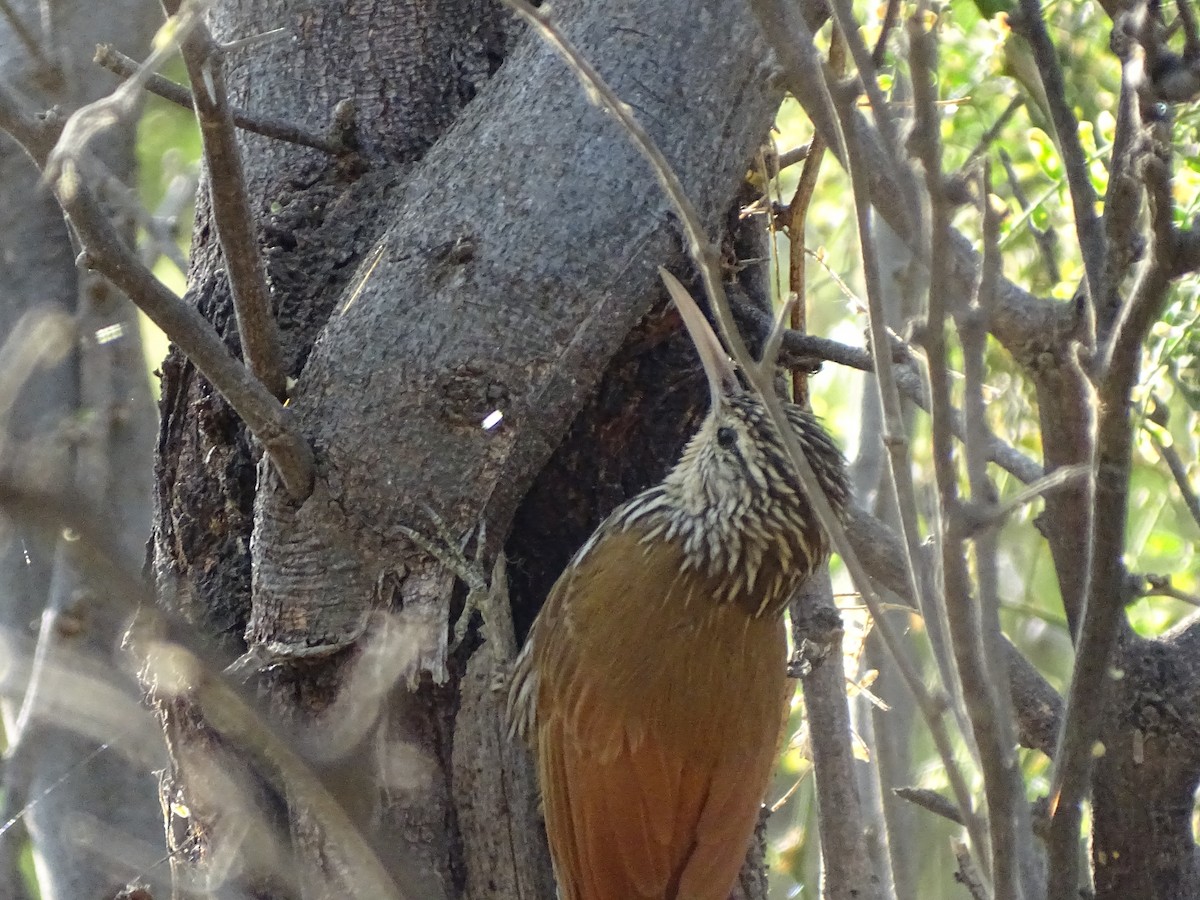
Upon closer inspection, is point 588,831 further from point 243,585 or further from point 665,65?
point 665,65

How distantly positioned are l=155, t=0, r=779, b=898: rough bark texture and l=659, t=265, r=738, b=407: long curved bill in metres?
0.05

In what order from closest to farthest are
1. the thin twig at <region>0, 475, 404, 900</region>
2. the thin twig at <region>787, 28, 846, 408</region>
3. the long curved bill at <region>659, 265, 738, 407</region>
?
the thin twig at <region>0, 475, 404, 900</region>, the long curved bill at <region>659, 265, 738, 407</region>, the thin twig at <region>787, 28, 846, 408</region>

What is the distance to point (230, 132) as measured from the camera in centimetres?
194

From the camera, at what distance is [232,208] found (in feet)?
6.57

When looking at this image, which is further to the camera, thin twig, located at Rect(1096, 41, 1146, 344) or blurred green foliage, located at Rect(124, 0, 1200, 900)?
blurred green foliage, located at Rect(124, 0, 1200, 900)

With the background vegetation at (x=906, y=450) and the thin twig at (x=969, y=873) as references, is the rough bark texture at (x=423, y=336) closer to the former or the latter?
the background vegetation at (x=906, y=450)

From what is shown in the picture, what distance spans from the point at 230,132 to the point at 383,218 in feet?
1.96

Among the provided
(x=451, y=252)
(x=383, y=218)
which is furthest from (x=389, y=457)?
(x=383, y=218)

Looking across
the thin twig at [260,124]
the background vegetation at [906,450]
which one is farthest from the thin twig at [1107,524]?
the thin twig at [260,124]

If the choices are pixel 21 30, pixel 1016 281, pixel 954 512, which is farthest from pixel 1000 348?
pixel 954 512

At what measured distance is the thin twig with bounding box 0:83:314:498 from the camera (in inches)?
71.7

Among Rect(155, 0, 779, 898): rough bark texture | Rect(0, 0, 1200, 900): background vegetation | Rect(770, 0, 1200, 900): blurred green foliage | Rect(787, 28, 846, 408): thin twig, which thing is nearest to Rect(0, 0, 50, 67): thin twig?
Rect(0, 0, 1200, 900): background vegetation

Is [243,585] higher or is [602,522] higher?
[602,522]

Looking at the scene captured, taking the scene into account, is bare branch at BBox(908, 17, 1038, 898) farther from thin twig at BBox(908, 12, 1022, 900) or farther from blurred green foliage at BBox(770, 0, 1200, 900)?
blurred green foliage at BBox(770, 0, 1200, 900)
